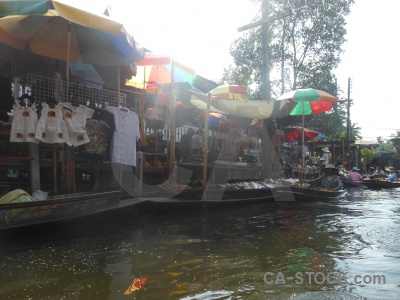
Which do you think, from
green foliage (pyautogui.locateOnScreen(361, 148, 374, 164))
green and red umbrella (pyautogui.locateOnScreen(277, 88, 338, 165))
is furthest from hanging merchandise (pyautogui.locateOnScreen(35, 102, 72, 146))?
green foliage (pyautogui.locateOnScreen(361, 148, 374, 164))

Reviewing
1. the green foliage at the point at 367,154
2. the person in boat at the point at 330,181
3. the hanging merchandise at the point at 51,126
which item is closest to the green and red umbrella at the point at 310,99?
the person in boat at the point at 330,181

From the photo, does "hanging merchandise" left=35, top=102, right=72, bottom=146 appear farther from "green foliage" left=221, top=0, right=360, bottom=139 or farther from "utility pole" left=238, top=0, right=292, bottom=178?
"green foliage" left=221, top=0, right=360, bottom=139

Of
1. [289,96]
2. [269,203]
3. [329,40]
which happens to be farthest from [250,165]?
[329,40]

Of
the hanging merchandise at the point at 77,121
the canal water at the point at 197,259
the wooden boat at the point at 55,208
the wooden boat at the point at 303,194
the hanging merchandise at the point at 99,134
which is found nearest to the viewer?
the canal water at the point at 197,259

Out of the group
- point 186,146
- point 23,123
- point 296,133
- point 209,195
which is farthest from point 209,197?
point 296,133

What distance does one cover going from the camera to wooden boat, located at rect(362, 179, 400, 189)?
17.2 metres

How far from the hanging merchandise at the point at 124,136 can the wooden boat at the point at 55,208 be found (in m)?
0.76

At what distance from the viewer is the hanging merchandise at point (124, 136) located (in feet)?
21.1

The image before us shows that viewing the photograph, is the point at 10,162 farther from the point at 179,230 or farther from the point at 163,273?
the point at 163,273

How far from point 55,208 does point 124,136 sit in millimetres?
2121

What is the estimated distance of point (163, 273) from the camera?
152 inches

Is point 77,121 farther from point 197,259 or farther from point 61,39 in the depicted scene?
point 197,259

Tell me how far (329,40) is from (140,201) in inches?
662

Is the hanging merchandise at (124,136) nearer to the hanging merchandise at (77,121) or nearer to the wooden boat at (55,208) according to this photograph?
the hanging merchandise at (77,121)
